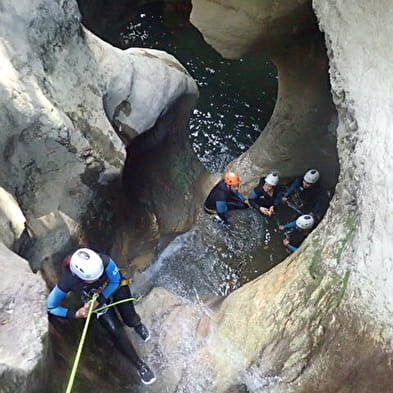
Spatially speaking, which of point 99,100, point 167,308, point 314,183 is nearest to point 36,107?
point 99,100

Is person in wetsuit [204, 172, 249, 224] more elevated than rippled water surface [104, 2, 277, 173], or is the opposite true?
rippled water surface [104, 2, 277, 173]

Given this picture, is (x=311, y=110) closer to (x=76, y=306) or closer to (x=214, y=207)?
(x=214, y=207)

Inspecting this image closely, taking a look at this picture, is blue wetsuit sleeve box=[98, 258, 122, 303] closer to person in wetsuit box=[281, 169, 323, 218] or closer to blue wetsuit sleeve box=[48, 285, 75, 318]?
blue wetsuit sleeve box=[48, 285, 75, 318]

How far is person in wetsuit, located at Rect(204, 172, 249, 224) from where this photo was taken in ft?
23.4

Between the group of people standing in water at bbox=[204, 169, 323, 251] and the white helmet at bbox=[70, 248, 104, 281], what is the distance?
2.90 m

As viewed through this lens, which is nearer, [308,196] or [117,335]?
[117,335]

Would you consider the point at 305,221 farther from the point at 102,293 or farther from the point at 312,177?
the point at 102,293

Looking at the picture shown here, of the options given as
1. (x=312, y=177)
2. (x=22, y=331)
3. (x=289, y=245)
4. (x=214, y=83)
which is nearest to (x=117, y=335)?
(x=22, y=331)

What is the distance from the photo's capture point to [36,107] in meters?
4.98

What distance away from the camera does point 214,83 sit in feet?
34.2

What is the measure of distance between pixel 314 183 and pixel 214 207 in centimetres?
141

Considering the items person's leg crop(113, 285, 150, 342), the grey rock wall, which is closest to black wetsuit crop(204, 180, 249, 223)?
person's leg crop(113, 285, 150, 342)

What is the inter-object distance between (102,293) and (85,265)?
57 cm


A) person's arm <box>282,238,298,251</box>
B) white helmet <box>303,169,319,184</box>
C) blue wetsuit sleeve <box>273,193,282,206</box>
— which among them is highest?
white helmet <box>303,169,319,184</box>
